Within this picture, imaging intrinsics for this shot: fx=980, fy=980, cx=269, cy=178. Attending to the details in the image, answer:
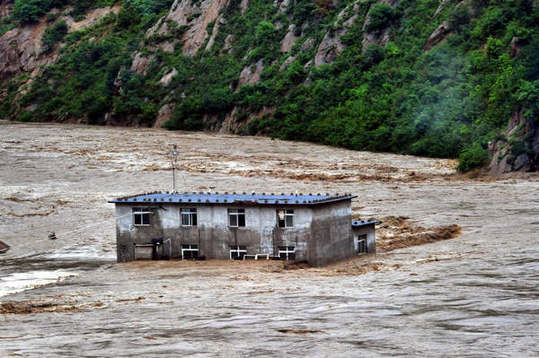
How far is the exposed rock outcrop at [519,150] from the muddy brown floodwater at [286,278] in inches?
74.6

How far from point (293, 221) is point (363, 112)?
2036 inches

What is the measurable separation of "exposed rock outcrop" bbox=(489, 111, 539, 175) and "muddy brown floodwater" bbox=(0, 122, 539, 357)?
1.89 metres

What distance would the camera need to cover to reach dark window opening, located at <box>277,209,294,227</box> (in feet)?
142

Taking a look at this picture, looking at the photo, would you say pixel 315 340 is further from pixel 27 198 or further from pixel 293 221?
pixel 27 198

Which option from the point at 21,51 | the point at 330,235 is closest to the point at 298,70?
the point at 21,51

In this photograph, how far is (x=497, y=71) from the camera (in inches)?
3246

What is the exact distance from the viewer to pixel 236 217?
44.6m

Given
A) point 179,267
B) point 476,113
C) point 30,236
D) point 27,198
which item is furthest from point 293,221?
point 476,113

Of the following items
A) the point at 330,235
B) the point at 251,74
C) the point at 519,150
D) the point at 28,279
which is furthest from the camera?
the point at 251,74

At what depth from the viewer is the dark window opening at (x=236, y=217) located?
146 feet

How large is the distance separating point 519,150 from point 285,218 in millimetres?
29856

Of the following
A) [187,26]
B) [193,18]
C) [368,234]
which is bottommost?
[368,234]

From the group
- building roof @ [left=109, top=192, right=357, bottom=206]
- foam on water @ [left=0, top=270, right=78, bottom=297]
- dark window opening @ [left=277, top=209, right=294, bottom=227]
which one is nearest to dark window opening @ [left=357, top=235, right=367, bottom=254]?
building roof @ [left=109, top=192, right=357, bottom=206]

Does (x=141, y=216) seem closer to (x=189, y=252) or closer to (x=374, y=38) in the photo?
(x=189, y=252)
